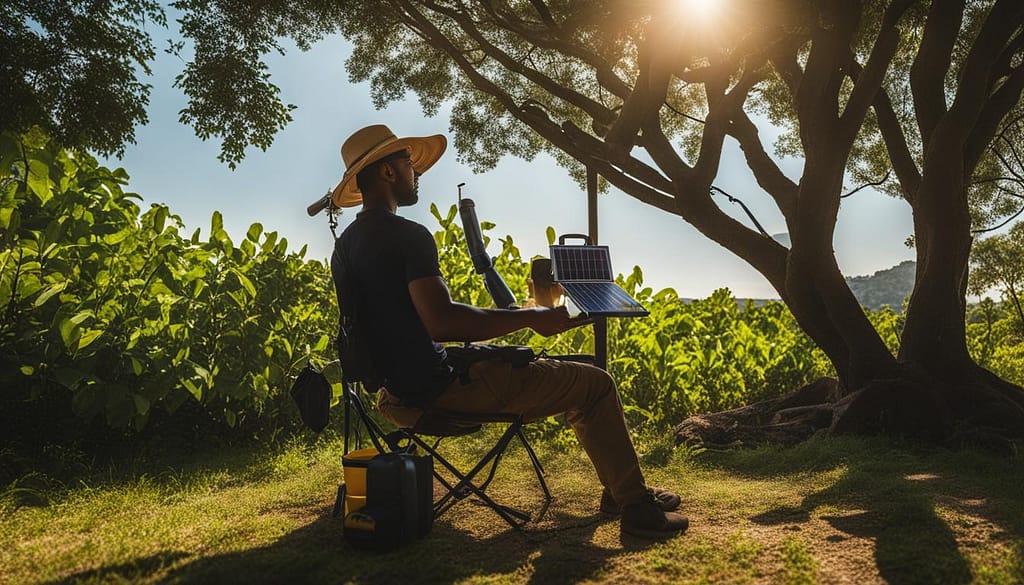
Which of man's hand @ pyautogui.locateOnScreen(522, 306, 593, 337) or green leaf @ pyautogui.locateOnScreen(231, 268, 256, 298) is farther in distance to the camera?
green leaf @ pyautogui.locateOnScreen(231, 268, 256, 298)

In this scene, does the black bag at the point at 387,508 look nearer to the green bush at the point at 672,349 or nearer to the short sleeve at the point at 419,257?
the short sleeve at the point at 419,257

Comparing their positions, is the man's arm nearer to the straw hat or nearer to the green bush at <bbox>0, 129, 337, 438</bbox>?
the straw hat

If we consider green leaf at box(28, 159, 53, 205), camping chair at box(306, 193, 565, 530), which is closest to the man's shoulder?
camping chair at box(306, 193, 565, 530)

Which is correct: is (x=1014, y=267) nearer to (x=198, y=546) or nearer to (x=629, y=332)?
(x=629, y=332)

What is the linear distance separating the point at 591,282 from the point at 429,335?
870 mm

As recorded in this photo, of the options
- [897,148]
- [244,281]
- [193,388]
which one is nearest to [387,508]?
[193,388]

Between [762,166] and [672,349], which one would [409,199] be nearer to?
[672,349]

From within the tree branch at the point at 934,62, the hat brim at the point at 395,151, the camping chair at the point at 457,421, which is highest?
the tree branch at the point at 934,62

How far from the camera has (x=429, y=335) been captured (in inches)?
111

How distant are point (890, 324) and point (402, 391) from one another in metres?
8.05

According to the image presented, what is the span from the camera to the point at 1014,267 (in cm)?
1338

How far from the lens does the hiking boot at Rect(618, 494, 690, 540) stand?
295 centimetres

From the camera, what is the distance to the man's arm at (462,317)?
2.73m

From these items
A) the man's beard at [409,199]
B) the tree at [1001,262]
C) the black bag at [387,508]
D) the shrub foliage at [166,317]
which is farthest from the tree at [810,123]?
the tree at [1001,262]
